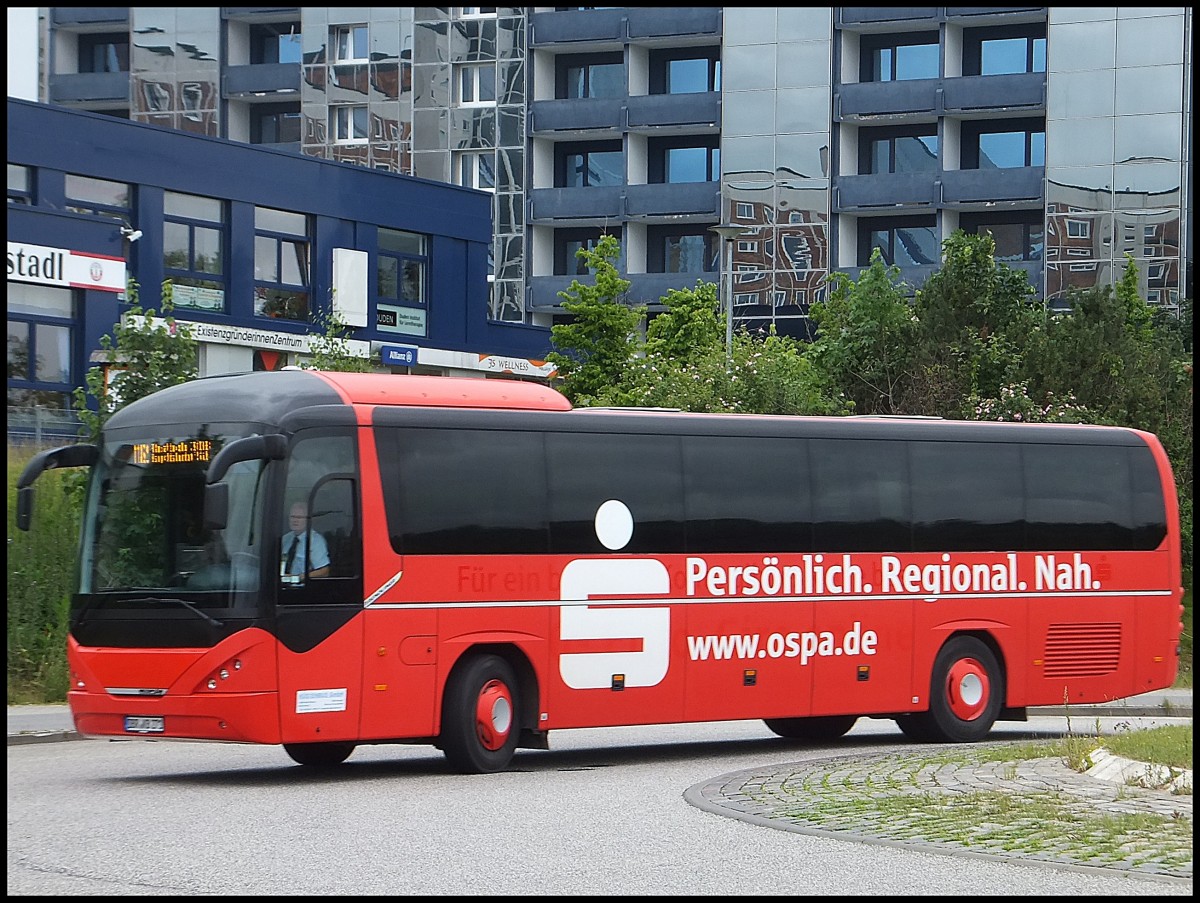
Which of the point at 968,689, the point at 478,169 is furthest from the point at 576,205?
the point at 968,689

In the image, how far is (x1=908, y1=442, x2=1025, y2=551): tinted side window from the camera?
21156 millimetres

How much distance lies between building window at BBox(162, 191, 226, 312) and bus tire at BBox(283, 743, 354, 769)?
33.8 m

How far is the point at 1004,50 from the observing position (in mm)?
71938

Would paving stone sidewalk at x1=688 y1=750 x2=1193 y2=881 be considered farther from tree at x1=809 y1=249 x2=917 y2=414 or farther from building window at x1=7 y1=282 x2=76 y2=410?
building window at x1=7 y1=282 x2=76 y2=410

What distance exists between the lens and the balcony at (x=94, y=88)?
264ft

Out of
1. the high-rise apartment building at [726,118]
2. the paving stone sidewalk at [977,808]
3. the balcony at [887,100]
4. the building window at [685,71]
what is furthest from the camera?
the building window at [685,71]

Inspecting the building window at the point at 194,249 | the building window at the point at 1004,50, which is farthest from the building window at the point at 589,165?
the building window at the point at 194,249

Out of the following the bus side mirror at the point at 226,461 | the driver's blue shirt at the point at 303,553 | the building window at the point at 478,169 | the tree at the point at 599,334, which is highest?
the building window at the point at 478,169

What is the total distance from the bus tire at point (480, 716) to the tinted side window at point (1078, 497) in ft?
21.9

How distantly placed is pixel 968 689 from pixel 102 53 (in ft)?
223

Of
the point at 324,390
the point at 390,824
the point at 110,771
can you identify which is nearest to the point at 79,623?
the point at 110,771

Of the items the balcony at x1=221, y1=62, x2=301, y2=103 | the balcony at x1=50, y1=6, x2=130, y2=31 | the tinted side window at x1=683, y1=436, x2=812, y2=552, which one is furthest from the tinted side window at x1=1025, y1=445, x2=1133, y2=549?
the balcony at x1=50, y1=6, x2=130, y2=31

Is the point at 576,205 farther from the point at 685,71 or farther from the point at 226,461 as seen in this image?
the point at 226,461

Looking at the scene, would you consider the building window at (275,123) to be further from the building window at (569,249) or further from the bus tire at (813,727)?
the bus tire at (813,727)
